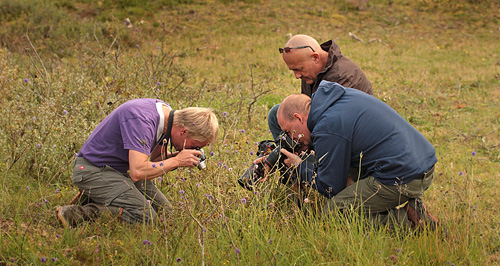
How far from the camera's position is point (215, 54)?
11.4 metres

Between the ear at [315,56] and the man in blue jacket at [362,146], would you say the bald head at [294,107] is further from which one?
the ear at [315,56]

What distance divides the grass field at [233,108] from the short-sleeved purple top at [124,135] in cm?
44

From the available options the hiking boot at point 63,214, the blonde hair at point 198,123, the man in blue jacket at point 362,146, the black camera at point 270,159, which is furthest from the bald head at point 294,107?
the hiking boot at point 63,214

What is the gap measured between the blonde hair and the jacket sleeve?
2.54ft

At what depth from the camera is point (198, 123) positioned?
3.45 meters

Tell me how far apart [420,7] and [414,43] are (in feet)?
14.7

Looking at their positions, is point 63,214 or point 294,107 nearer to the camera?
point 63,214

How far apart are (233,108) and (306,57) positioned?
7.39 feet

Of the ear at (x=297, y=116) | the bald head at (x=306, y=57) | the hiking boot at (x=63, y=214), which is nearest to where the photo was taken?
the hiking boot at (x=63, y=214)

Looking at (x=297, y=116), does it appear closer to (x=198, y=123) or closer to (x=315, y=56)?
(x=198, y=123)

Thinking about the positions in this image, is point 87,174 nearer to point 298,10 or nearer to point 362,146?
point 362,146

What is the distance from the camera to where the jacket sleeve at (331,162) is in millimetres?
3336

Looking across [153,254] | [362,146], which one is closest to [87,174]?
[153,254]

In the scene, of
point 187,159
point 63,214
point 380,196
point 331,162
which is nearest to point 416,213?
point 380,196
